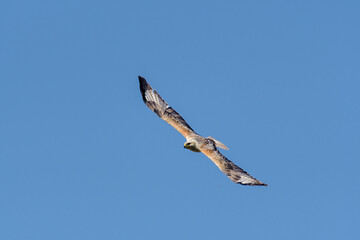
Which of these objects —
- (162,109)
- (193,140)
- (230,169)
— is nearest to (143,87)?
(162,109)

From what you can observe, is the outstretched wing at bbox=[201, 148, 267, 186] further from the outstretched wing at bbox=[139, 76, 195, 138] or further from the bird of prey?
the outstretched wing at bbox=[139, 76, 195, 138]

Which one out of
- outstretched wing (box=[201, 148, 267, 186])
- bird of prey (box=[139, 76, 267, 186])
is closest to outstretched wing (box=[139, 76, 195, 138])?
bird of prey (box=[139, 76, 267, 186])

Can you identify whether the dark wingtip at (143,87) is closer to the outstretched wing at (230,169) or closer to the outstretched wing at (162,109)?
the outstretched wing at (162,109)

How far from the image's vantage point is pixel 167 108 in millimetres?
30422

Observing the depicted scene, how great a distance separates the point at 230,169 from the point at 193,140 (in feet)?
8.09

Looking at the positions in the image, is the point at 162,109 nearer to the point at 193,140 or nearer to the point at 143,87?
the point at 143,87

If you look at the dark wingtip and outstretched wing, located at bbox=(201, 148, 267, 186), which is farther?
the dark wingtip

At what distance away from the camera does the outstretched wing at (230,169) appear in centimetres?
2605

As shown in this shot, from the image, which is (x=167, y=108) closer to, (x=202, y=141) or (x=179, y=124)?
(x=179, y=124)

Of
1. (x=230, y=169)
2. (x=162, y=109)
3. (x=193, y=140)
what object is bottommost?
(x=230, y=169)

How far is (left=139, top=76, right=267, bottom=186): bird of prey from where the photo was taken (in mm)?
26547

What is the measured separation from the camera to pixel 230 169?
88.4 ft

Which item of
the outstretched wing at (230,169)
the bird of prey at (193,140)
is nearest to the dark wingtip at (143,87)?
the bird of prey at (193,140)

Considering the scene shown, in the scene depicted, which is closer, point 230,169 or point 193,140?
point 230,169
